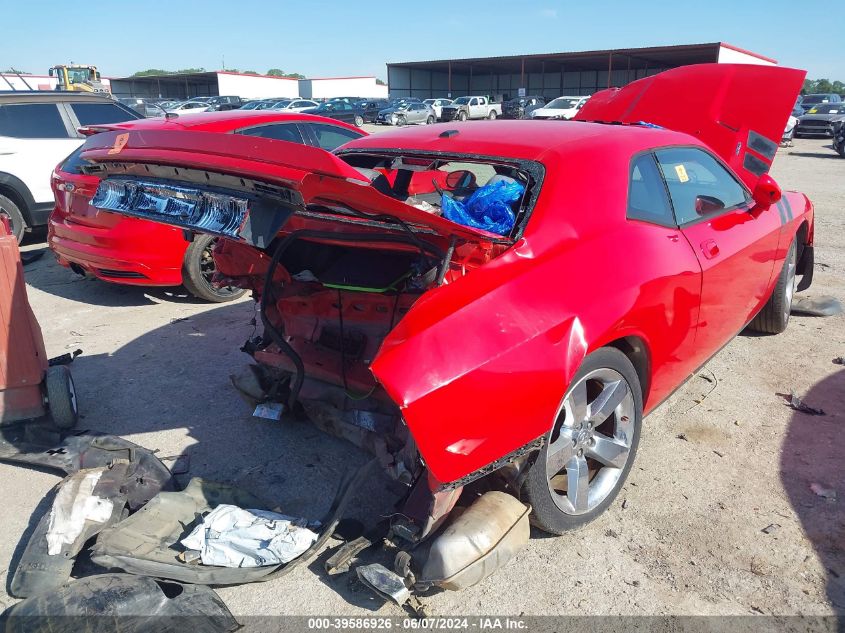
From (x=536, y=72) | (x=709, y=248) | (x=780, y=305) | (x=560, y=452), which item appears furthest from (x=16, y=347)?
(x=536, y=72)

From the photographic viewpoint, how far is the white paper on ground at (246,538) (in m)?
2.50

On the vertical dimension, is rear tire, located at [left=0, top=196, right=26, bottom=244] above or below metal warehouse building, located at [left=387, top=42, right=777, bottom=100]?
below

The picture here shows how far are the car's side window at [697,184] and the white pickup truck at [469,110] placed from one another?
30.8m

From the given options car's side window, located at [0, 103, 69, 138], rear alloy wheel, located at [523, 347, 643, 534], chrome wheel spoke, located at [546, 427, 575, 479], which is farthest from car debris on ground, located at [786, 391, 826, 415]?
car's side window, located at [0, 103, 69, 138]

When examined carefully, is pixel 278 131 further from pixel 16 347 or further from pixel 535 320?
pixel 535 320

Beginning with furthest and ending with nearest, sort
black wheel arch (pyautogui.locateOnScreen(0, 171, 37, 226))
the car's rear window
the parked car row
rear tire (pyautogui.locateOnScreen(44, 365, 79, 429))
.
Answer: the parked car row, the car's rear window, black wheel arch (pyautogui.locateOnScreen(0, 171, 37, 226)), rear tire (pyautogui.locateOnScreen(44, 365, 79, 429))

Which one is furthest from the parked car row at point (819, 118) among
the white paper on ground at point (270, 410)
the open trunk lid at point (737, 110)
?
the white paper on ground at point (270, 410)

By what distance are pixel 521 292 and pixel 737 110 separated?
12.7 feet

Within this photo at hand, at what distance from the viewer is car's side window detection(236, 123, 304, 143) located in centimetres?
588

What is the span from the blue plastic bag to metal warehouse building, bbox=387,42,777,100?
4057 cm

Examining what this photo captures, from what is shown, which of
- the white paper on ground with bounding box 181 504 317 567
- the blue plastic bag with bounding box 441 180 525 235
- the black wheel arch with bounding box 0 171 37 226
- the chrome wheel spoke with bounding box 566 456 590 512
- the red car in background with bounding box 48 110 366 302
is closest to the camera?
the white paper on ground with bounding box 181 504 317 567

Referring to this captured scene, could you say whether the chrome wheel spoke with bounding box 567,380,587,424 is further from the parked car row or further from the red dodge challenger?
the parked car row

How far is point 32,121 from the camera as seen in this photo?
7652 mm

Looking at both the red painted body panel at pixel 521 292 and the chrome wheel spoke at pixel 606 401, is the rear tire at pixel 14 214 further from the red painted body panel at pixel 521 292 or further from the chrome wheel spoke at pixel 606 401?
the chrome wheel spoke at pixel 606 401
